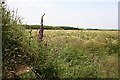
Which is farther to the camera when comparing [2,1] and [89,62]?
[89,62]

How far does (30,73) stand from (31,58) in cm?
55

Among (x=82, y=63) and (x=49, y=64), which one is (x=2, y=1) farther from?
(x=82, y=63)

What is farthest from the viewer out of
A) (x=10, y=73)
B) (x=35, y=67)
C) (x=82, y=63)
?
(x=82, y=63)

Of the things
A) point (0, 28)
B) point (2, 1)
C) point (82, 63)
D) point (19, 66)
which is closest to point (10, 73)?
point (19, 66)

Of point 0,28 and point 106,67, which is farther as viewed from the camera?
point 106,67

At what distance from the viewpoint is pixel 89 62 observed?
30.3 feet

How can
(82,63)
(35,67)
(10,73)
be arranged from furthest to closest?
(82,63), (35,67), (10,73)

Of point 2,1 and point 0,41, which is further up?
point 2,1

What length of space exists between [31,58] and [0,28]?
3.38 feet

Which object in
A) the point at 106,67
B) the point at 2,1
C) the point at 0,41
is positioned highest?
the point at 2,1

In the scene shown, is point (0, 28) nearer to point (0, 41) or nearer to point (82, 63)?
point (0, 41)

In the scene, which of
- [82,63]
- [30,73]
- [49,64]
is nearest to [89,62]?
[82,63]

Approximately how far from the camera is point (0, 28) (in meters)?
7.13

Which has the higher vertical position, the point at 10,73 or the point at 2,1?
the point at 2,1
